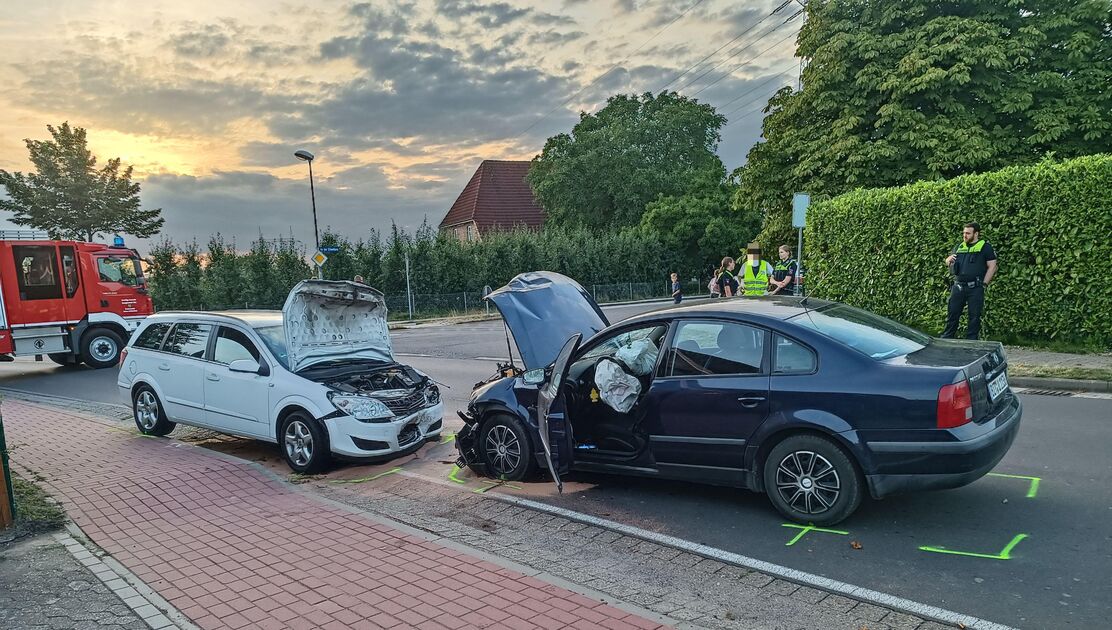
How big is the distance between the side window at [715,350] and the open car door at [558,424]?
0.82m

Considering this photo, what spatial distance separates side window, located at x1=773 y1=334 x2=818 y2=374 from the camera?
16.3 ft

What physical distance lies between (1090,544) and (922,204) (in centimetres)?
1078

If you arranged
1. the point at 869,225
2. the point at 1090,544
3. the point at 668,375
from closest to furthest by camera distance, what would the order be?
the point at 1090,544 → the point at 668,375 → the point at 869,225

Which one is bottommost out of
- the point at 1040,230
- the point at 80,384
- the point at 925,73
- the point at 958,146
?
the point at 80,384

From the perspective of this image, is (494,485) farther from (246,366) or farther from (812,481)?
(246,366)

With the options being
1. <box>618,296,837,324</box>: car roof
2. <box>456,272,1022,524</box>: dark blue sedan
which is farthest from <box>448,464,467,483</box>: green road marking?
<box>618,296,837,324</box>: car roof

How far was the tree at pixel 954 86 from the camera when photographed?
63.0ft

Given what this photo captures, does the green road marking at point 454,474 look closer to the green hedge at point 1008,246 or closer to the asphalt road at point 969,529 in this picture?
the asphalt road at point 969,529

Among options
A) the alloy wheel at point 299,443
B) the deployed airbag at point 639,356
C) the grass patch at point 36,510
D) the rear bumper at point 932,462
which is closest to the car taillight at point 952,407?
the rear bumper at point 932,462

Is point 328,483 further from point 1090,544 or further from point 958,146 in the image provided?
point 958,146

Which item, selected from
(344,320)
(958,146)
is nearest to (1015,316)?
(958,146)

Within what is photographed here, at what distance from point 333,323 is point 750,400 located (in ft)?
16.3

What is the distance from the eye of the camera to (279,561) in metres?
4.64

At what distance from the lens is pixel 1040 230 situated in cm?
1205
